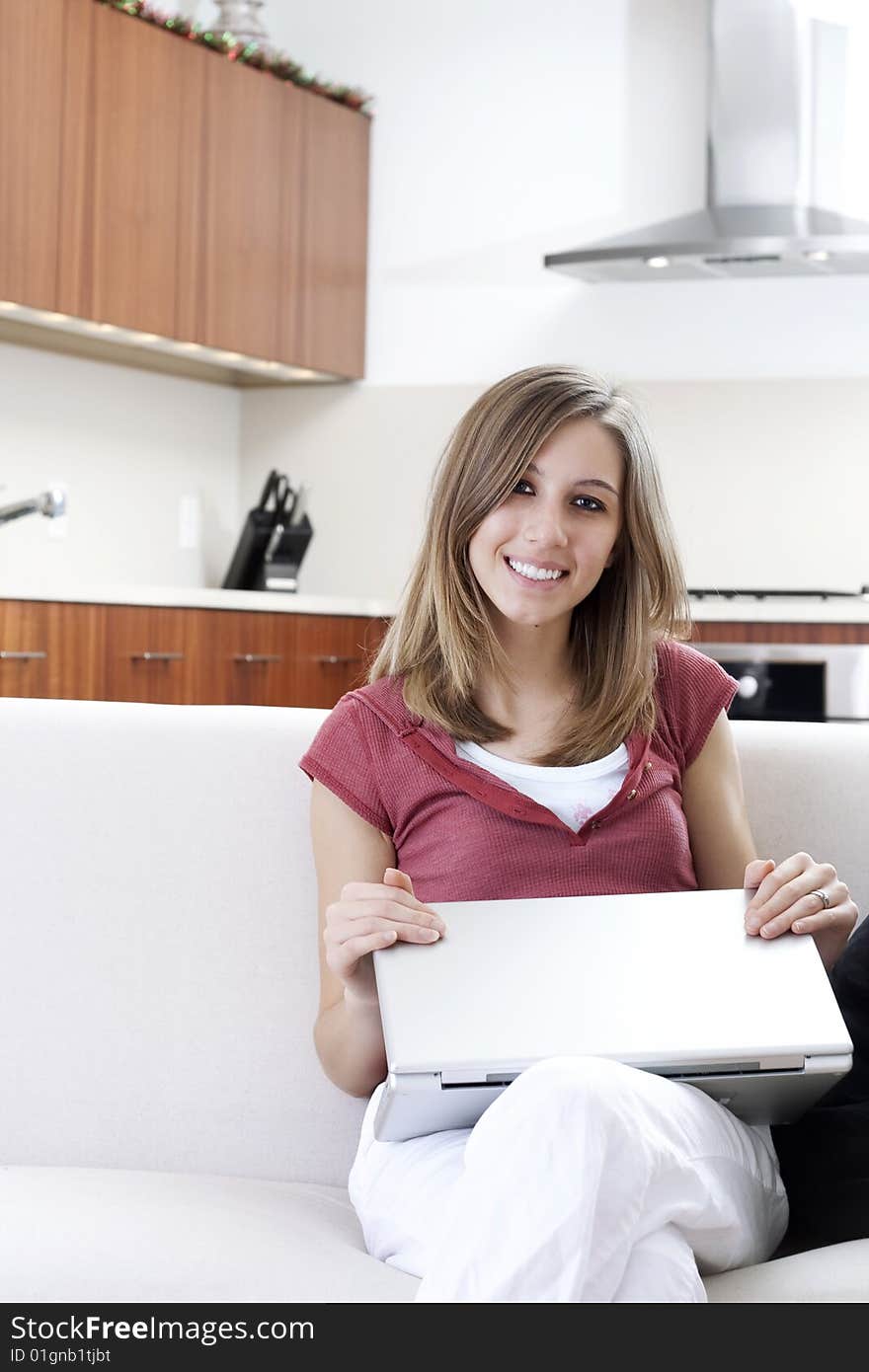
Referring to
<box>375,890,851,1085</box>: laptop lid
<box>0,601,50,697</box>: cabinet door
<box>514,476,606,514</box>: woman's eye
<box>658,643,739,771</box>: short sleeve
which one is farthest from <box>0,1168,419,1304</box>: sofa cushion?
<box>0,601,50,697</box>: cabinet door

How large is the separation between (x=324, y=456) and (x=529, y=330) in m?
0.77

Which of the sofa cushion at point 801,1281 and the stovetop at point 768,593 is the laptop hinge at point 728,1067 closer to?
the sofa cushion at point 801,1281

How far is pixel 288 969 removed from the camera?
1646 mm

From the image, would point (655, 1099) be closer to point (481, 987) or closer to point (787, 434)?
point (481, 987)

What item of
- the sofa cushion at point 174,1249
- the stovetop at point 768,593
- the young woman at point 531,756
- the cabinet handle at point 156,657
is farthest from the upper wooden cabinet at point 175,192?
the sofa cushion at point 174,1249

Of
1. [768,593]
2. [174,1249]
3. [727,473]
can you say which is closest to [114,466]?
[727,473]

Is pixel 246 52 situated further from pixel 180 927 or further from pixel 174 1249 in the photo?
pixel 174 1249

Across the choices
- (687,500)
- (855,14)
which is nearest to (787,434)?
(687,500)

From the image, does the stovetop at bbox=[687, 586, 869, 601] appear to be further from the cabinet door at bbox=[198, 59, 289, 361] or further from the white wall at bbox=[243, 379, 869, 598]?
the cabinet door at bbox=[198, 59, 289, 361]

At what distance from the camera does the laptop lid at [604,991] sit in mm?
1189

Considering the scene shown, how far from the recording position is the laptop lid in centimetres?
119

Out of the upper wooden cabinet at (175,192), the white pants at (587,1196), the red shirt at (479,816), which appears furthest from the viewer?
the upper wooden cabinet at (175,192)

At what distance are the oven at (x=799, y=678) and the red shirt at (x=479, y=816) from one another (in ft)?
8.54

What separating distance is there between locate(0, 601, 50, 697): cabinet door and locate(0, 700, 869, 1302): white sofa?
1.91 metres
